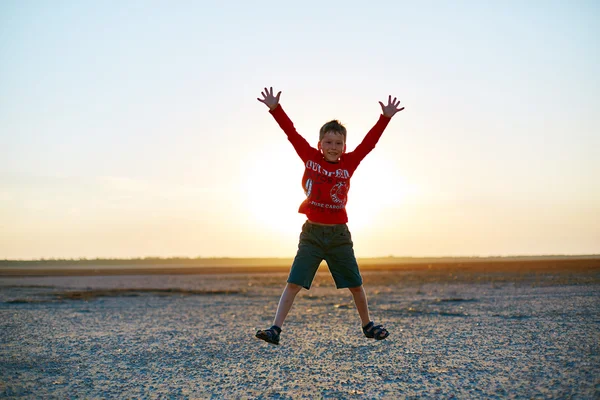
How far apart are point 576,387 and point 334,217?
2731 millimetres

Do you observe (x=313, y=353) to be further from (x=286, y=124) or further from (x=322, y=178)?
(x=286, y=124)

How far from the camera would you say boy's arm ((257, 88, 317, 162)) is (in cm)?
584

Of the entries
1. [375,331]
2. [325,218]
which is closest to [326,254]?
[325,218]

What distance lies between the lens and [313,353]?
301 inches

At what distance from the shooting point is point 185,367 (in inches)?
269

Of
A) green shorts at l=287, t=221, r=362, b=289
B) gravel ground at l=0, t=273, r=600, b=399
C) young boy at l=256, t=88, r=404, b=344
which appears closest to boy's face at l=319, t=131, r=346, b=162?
young boy at l=256, t=88, r=404, b=344

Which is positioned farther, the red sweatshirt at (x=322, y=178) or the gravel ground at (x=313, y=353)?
the red sweatshirt at (x=322, y=178)

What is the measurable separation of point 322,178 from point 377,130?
36.5 inches

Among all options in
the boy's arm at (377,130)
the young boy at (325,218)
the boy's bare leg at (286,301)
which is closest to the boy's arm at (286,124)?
the young boy at (325,218)

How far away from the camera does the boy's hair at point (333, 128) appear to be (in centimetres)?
568

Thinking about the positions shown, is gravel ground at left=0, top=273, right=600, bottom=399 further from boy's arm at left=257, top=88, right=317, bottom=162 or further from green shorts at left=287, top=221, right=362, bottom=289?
boy's arm at left=257, top=88, right=317, bottom=162

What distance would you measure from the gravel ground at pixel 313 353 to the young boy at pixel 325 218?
81cm

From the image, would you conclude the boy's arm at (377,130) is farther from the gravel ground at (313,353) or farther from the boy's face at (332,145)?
the gravel ground at (313,353)

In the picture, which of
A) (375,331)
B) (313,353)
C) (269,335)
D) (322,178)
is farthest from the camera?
(313,353)
